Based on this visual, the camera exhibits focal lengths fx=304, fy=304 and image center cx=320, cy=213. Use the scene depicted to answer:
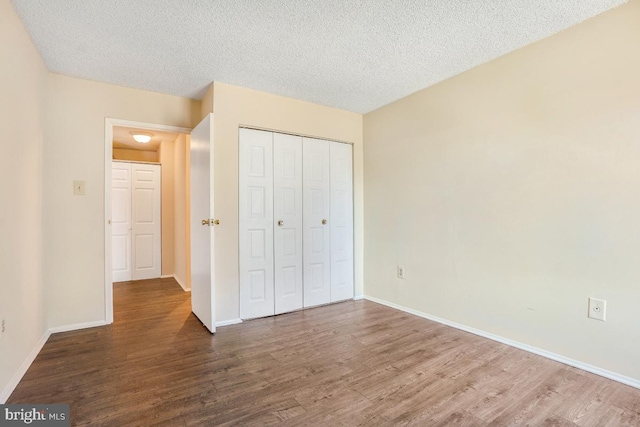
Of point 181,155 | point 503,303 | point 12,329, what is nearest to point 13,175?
point 12,329

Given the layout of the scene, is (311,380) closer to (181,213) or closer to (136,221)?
(181,213)

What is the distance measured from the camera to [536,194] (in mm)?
2293

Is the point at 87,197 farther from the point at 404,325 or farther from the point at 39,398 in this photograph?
the point at 404,325

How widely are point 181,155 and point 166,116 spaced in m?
1.39

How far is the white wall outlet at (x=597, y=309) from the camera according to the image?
1988 millimetres

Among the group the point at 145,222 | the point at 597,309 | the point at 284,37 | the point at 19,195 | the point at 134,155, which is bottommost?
the point at 597,309

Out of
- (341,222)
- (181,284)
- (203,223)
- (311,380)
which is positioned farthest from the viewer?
(181,284)

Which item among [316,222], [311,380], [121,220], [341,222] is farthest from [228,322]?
[121,220]

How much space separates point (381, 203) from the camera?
361 cm

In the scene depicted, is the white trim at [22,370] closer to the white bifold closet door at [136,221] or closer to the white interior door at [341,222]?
the white bifold closet door at [136,221]

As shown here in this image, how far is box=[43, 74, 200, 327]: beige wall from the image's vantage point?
271 centimetres

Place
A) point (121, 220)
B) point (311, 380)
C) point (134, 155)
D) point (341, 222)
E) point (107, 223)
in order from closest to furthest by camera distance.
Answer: point (311, 380) → point (107, 223) → point (341, 222) → point (121, 220) → point (134, 155)

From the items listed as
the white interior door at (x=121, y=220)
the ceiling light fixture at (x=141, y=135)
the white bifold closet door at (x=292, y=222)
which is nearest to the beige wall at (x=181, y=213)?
the ceiling light fixture at (x=141, y=135)

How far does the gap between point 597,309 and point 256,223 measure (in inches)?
110
